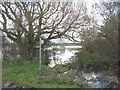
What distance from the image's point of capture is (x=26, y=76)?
576 cm

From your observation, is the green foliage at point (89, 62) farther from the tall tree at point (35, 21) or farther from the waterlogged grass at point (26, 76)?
the tall tree at point (35, 21)

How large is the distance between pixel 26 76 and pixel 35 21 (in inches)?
39.5

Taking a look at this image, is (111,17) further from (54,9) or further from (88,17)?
(54,9)

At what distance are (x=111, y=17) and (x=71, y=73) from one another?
1.22 m

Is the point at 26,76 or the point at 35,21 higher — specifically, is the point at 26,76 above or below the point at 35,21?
below

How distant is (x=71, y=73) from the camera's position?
18.9 feet

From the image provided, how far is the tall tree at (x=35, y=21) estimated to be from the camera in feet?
18.7

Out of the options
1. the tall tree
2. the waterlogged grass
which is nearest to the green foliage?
the waterlogged grass

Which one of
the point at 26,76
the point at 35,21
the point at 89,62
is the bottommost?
the point at 26,76

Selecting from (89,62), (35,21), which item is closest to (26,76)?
(35,21)

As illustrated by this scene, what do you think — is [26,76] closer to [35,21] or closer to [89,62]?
[35,21]

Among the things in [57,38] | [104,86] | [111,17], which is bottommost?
[104,86]

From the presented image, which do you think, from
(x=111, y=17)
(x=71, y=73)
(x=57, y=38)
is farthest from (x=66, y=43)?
(x=111, y=17)

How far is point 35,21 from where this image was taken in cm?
576
